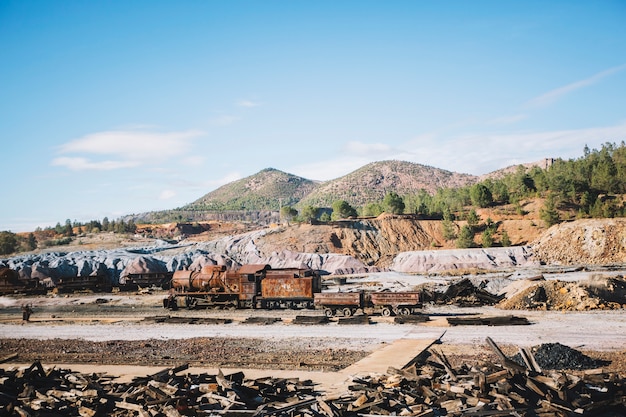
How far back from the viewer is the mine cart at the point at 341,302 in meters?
33.4

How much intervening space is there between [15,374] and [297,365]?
10727mm

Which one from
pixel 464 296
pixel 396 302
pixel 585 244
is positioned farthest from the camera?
pixel 585 244

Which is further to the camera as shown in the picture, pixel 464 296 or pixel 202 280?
pixel 202 280

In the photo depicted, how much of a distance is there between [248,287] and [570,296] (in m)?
22.9

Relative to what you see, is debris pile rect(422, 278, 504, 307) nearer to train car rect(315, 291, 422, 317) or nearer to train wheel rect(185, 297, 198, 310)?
train car rect(315, 291, 422, 317)

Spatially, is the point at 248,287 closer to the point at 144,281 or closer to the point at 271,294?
the point at 271,294

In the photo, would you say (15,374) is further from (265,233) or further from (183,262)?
(265,233)

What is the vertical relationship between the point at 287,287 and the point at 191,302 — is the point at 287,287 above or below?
above

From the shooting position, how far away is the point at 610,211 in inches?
3191

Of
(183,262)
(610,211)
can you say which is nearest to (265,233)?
(183,262)

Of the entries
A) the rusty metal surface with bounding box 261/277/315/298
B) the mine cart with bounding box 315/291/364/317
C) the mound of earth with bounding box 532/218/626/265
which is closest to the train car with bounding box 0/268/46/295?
the rusty metal surface with bounding box 261/277/315/298

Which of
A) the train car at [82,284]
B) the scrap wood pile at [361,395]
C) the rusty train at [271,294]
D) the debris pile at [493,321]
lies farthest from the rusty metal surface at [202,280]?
the scrap wood pile at [361,395]

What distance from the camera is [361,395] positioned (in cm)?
1472

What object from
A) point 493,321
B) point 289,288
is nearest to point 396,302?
point 493,321
